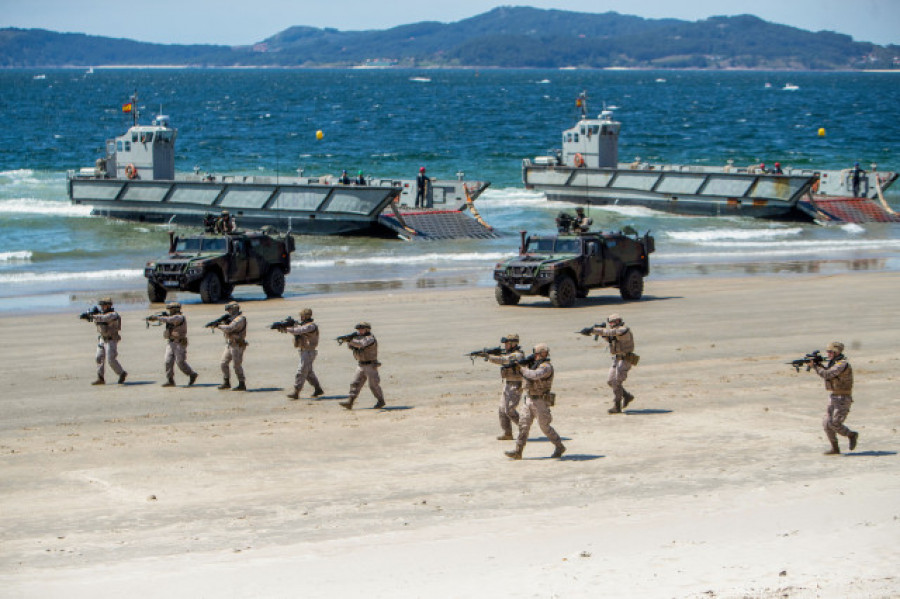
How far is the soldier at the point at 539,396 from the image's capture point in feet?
41.7

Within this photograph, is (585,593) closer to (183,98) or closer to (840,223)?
(840,223)

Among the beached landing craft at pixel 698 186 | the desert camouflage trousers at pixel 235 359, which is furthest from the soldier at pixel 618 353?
the beached landing craft at pixel 698 186

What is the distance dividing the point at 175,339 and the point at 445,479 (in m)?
5.73

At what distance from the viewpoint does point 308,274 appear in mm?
33094

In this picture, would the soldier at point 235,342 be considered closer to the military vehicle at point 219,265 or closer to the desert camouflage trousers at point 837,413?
the desert camouflage trousers at point 837,413

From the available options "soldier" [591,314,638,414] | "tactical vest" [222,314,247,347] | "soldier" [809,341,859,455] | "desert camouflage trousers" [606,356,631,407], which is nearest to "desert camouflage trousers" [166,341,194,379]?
"tactical vest" [222,314,247,347]

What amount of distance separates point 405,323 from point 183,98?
134m

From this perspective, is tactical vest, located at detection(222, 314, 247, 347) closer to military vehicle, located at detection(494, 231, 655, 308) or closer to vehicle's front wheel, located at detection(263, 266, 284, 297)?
military vehicle, located at detection(494, 231, 655, 308)

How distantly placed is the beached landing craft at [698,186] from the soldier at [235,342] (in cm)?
3042

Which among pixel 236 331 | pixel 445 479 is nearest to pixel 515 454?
pixel 445 479

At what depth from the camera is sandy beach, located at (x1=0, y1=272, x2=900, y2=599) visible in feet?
32.0

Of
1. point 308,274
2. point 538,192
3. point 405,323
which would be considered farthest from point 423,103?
point 405,323

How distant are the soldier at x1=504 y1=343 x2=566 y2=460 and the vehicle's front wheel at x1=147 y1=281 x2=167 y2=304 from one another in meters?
14.7

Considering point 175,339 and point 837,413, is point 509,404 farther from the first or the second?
point 175,339
